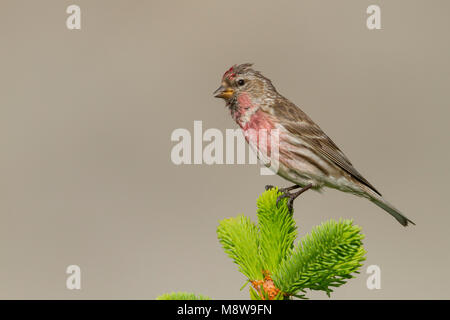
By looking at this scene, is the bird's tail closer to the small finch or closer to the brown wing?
the small finch

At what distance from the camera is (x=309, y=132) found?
3900mm

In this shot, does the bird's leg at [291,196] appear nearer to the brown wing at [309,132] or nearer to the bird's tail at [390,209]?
the brown wing at [309,132]

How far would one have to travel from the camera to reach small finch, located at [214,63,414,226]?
12.1ft

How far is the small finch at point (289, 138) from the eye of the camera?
3.70 metres

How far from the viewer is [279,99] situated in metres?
4.04

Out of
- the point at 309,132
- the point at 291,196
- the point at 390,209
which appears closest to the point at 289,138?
the point at 309,132

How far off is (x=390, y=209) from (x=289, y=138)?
82 cm

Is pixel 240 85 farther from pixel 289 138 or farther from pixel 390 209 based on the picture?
pixel 390 209

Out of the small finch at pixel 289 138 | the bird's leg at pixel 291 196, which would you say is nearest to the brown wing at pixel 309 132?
the small finch at pixel 289 138

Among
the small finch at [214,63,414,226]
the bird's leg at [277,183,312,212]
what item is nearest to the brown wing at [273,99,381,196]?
the small finch at [214,63,414,226]
